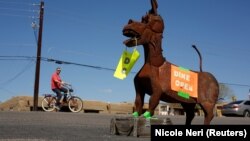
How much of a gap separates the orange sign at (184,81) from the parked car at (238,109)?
79.0 feet

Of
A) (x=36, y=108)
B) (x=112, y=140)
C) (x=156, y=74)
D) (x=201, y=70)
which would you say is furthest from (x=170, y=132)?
(x=36, y=108)

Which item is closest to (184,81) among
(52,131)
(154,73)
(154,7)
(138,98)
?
(154,73)

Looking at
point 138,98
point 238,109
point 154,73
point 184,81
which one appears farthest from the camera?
point 238,109

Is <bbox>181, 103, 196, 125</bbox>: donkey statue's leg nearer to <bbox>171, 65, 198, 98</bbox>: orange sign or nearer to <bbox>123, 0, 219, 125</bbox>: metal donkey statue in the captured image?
<bbox>123, 0, 219, 125</bbox>: metal donkey statue

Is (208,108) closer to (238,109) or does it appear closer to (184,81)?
(184,81)

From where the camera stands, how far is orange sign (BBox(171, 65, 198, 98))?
21.1 feet

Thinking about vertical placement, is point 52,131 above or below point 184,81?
below

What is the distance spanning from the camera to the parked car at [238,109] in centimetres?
2983

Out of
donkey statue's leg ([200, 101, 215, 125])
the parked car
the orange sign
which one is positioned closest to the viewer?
the orange sign

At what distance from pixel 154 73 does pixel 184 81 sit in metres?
0.56

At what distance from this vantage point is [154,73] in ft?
20.7

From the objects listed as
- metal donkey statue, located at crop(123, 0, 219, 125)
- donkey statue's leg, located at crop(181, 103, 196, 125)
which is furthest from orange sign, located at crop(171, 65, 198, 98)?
donkey statue's leg, located at crop(181, 103, 196, 125)

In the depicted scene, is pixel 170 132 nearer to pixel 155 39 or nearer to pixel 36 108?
pixel 155 39

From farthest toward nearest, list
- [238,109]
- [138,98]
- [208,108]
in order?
1. [238,109]
2. [208,108]
3. [138,98]
